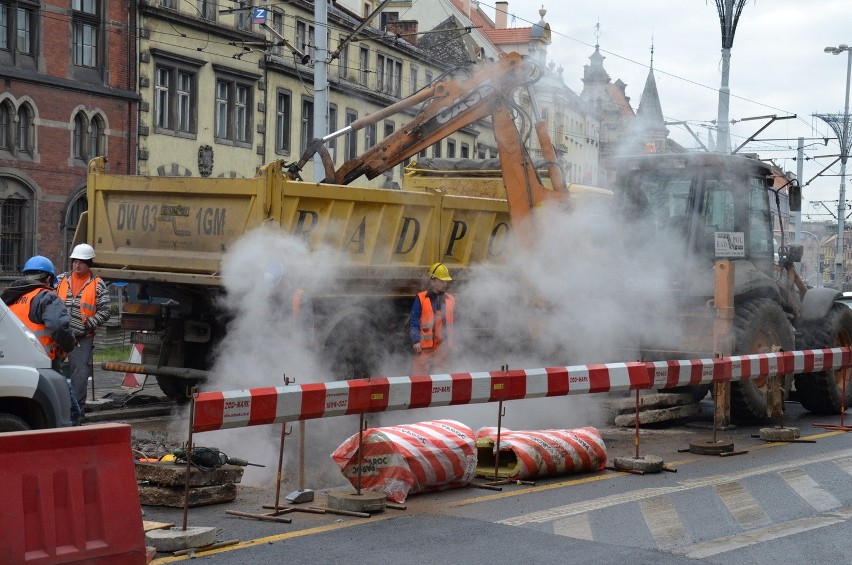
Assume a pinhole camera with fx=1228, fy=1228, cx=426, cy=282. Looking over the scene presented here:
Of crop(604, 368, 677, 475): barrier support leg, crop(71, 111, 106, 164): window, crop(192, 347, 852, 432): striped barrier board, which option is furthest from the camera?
crop(71, 111, 106, 164): window

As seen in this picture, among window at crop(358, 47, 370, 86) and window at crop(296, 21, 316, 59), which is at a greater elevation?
window at crop(296, 21, 316, 59)

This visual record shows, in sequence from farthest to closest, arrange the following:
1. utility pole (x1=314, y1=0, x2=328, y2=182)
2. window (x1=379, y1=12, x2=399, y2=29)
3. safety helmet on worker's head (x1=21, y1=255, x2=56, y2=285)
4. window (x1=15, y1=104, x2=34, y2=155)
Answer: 1. window (x1=379, y1=12, x2=399, y2=29)
2. window (x1=15, y1=104, x2=34, y2=155)
3. utility pole (x1=314, y1=0, x2=328, y2=182)
4. safety helmet on worker's head (x1=21, y1=255, x2=56, y2=285)

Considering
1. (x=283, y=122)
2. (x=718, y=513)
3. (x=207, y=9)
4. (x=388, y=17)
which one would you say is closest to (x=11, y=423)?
(x=718, y=513)

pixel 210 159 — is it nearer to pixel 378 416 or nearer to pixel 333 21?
pixel 333 21

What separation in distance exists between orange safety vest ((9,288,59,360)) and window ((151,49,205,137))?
73.6ft

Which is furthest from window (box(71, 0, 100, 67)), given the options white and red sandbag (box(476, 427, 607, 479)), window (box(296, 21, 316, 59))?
white and red sandbag (box(476, 427, 607, 479))

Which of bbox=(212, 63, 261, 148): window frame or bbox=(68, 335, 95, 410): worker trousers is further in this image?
bbox=(212, 63, 261, 148): window frame

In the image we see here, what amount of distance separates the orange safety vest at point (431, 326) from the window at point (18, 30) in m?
18.3

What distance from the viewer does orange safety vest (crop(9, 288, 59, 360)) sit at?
934 centimetres

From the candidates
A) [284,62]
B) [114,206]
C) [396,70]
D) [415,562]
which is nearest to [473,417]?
[114,206]

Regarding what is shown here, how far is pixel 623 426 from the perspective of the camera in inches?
507

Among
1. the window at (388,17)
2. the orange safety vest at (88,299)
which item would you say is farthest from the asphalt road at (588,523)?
the window at (388,17)

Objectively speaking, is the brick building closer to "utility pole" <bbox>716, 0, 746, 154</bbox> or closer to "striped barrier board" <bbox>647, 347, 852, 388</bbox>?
"utility pole" <bbox>716, 0, 746, 154</bbox>

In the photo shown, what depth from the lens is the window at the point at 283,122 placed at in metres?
36.0
